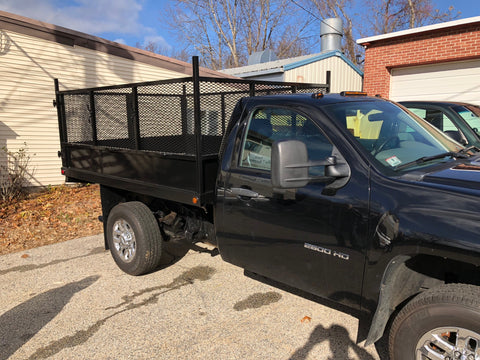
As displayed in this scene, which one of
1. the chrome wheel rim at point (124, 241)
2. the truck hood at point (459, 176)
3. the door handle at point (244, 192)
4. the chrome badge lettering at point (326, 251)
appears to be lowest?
the chrome wheel rim at point (124, 241)

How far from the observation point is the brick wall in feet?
33.4

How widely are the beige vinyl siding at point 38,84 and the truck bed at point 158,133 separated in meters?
3.87

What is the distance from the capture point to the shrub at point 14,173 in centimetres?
758

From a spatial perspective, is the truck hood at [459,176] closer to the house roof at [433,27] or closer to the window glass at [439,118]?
the window glass at [439,118]

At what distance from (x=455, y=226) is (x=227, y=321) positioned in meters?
2.12

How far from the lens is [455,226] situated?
1995mm

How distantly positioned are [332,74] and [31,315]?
1468 cm

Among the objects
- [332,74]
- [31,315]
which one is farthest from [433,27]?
[31,315]

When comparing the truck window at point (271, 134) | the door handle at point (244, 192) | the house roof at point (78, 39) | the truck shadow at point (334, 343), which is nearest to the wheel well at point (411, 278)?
the truck shadow at point (334, 343)

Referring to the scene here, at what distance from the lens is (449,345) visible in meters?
2.07

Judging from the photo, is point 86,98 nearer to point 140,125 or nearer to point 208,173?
point 140,125

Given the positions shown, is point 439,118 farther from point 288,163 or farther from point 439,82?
point 439,82

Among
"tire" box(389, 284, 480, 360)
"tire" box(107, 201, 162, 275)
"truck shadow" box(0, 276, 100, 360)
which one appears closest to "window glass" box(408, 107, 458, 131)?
"tire" box(107, 201, 162, 275)

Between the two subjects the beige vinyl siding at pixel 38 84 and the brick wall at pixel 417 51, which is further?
the brick wall at pixel 417 51
